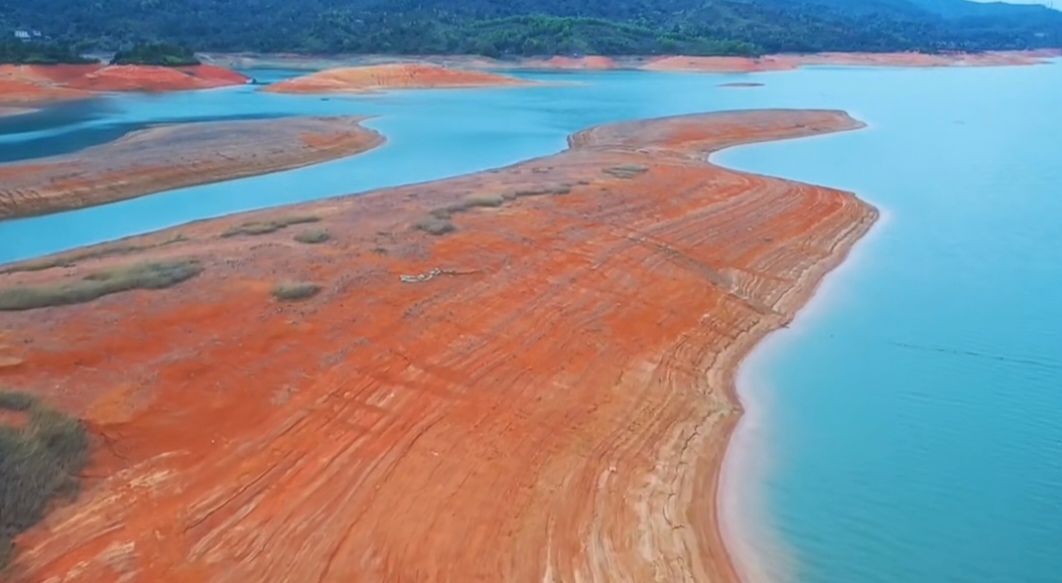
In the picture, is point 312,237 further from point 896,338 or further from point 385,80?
point 385,80

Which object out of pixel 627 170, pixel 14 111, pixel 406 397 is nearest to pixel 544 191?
pixel 627 170

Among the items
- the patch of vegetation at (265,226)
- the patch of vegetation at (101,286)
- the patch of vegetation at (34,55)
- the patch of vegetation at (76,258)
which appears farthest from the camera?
the patch of vegetation at (34,55)

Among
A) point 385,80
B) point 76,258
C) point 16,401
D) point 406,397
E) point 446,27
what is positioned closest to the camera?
point 16,401

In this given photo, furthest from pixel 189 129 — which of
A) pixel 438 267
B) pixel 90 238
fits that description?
pixel 438 267

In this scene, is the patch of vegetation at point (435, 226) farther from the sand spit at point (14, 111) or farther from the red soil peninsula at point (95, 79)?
the red soil peninsula at point (95, 79)

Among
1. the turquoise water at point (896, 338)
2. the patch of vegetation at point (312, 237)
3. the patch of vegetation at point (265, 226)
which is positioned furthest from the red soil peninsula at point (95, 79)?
the patch of vegetation at point (312, 237)

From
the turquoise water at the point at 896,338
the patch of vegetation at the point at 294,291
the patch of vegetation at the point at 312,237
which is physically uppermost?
the patch of vegetation at the point at 294,291

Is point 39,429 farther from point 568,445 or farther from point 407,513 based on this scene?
point 568,445
